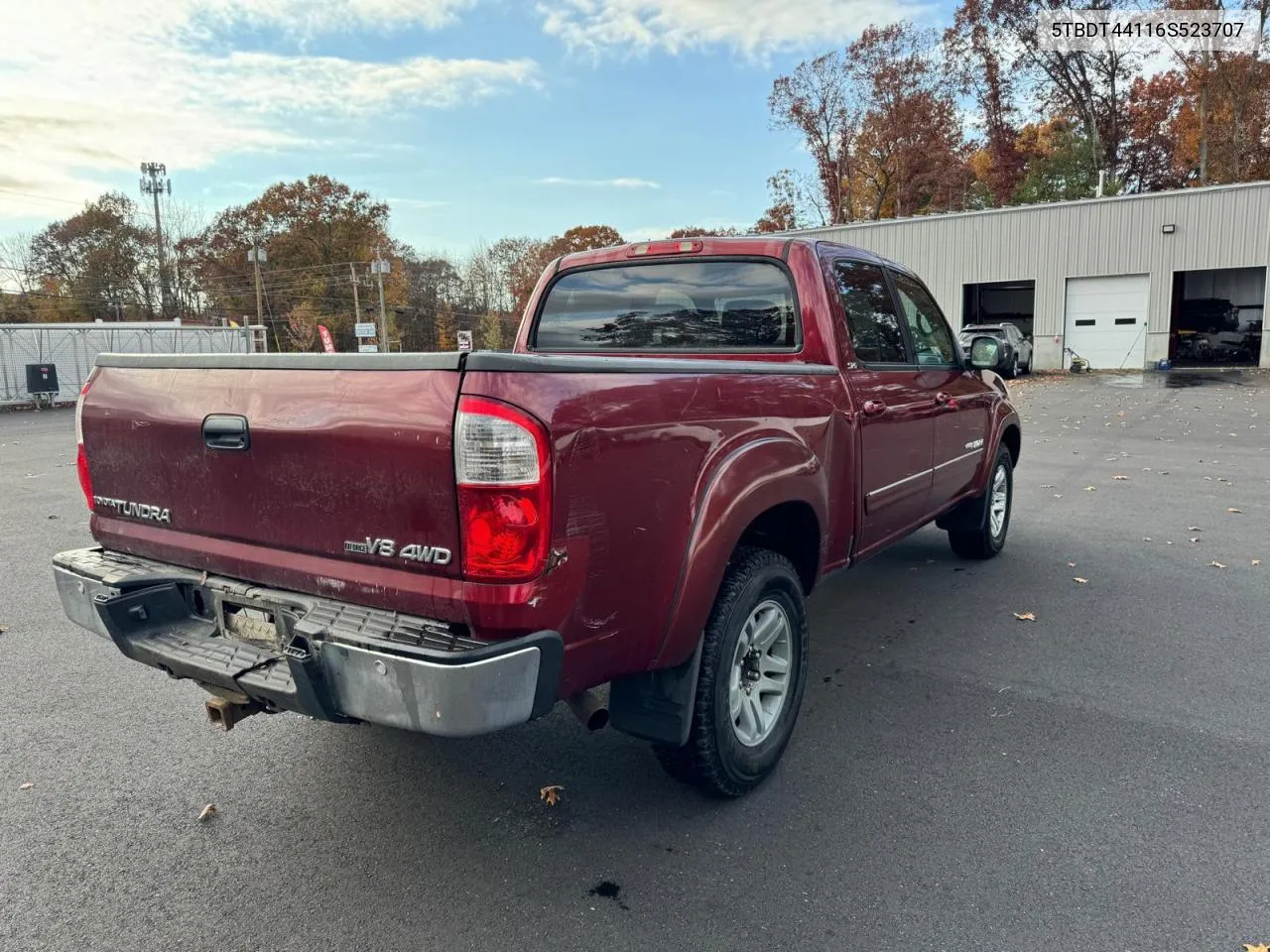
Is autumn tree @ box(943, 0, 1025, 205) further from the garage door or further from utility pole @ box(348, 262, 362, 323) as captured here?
utility pole @ box(348, 262, 362, 323)

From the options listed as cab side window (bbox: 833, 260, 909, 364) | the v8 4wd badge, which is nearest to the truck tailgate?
the v8 4wd badge

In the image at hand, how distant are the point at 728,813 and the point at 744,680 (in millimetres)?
462

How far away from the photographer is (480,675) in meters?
2.16

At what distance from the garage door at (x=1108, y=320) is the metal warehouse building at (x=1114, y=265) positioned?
3 centimetres

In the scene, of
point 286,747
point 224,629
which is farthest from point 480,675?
point 286,747

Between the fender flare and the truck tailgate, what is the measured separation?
2.52 ft

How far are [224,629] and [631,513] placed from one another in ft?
4.54

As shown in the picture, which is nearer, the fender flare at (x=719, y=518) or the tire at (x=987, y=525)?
the fender flare at (x=719, y=518)

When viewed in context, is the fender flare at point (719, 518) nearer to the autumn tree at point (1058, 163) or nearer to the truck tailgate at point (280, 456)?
the truck tailgate at point (280, 456)

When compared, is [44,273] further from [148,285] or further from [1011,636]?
[1011,636]

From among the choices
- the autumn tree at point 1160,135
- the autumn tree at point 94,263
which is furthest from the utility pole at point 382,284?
the autumn tree at point 1160,135

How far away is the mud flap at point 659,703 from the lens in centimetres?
277

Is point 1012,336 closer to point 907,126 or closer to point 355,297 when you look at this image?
point 907,126

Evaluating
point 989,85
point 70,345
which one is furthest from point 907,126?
point 70,345
